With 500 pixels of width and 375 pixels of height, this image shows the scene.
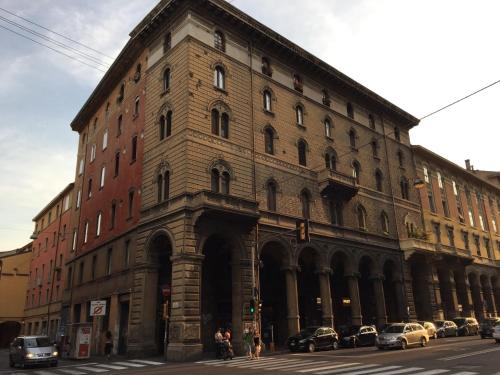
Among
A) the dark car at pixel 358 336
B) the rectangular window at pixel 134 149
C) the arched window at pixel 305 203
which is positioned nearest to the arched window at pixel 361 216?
the arched window at pixel 305 203

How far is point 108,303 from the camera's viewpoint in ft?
107

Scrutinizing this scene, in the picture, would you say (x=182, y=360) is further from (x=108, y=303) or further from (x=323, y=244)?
(x=323, y=244)

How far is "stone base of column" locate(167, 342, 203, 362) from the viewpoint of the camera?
23.3 meters

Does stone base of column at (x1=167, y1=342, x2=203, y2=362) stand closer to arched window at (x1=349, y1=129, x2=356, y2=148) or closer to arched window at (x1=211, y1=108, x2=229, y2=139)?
arched window at (x1=211, y1=108, x2=229, y2=139)

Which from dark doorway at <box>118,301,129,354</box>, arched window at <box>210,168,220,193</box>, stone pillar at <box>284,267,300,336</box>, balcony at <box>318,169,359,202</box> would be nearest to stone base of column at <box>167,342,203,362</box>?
dark doorway at <box>118,301,129,354</box>

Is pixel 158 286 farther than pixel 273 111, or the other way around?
pixel 273 111

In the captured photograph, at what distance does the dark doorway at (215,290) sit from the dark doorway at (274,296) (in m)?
3.40

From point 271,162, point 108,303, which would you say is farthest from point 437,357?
point 108,303

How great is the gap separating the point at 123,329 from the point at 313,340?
1328 centimetres

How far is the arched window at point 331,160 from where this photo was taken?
1499 inches

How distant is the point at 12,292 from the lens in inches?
2392

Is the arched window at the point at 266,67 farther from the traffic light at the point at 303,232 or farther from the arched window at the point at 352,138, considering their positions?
the traffic light at the point at 303,232

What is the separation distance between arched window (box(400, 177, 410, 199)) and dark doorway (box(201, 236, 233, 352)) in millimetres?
24386

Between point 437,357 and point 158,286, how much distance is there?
17.6m
